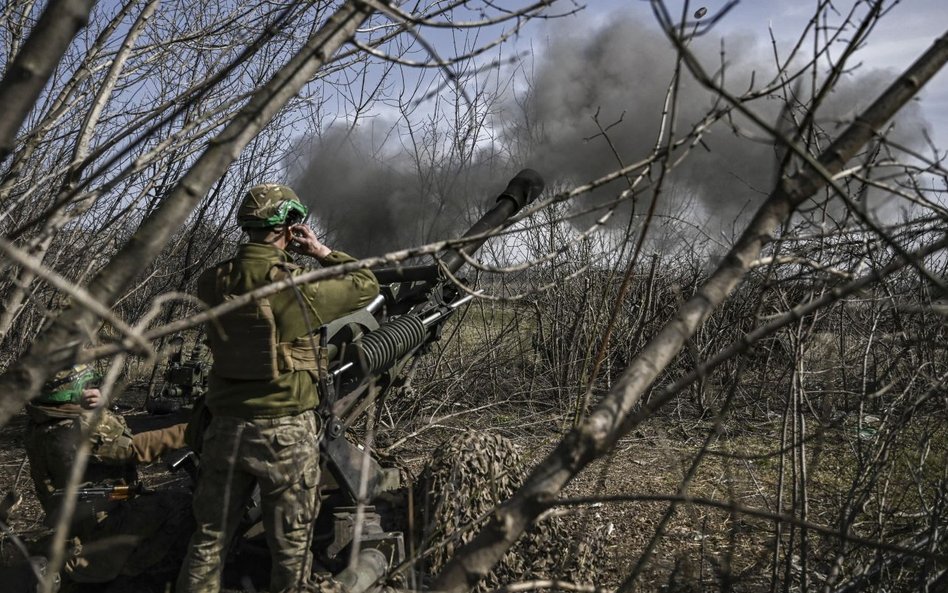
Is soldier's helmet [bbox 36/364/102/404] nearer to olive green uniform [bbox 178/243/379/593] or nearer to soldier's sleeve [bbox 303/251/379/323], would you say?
olive green uniform [bbox 178/243/379/593]

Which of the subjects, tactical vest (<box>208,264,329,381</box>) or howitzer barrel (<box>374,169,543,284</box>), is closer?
tactical vest (<box>208,264,329,381</box>)

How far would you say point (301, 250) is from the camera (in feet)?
12.9

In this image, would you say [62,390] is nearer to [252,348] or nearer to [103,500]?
[103,500]

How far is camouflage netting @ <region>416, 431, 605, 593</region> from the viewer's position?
421cm

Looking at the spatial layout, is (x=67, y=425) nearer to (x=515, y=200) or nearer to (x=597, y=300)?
(x=515, y=200)

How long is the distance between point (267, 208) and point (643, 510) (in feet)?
11.2

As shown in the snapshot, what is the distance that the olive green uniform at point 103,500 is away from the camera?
3775 mm

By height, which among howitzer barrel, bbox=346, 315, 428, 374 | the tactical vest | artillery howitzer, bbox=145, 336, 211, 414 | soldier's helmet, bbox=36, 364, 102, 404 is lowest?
soldier's helmet, bbox=36, 364, 102, 404

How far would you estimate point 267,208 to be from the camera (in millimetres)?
3713

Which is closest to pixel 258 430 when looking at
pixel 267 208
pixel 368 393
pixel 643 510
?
pixel 368 393

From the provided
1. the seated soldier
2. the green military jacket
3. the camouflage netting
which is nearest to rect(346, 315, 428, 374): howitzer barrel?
the green military jacket

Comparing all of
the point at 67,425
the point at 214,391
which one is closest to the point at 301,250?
the point at 214,391

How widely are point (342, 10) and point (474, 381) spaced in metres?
6.66

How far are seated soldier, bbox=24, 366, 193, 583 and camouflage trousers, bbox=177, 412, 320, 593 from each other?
413mm
